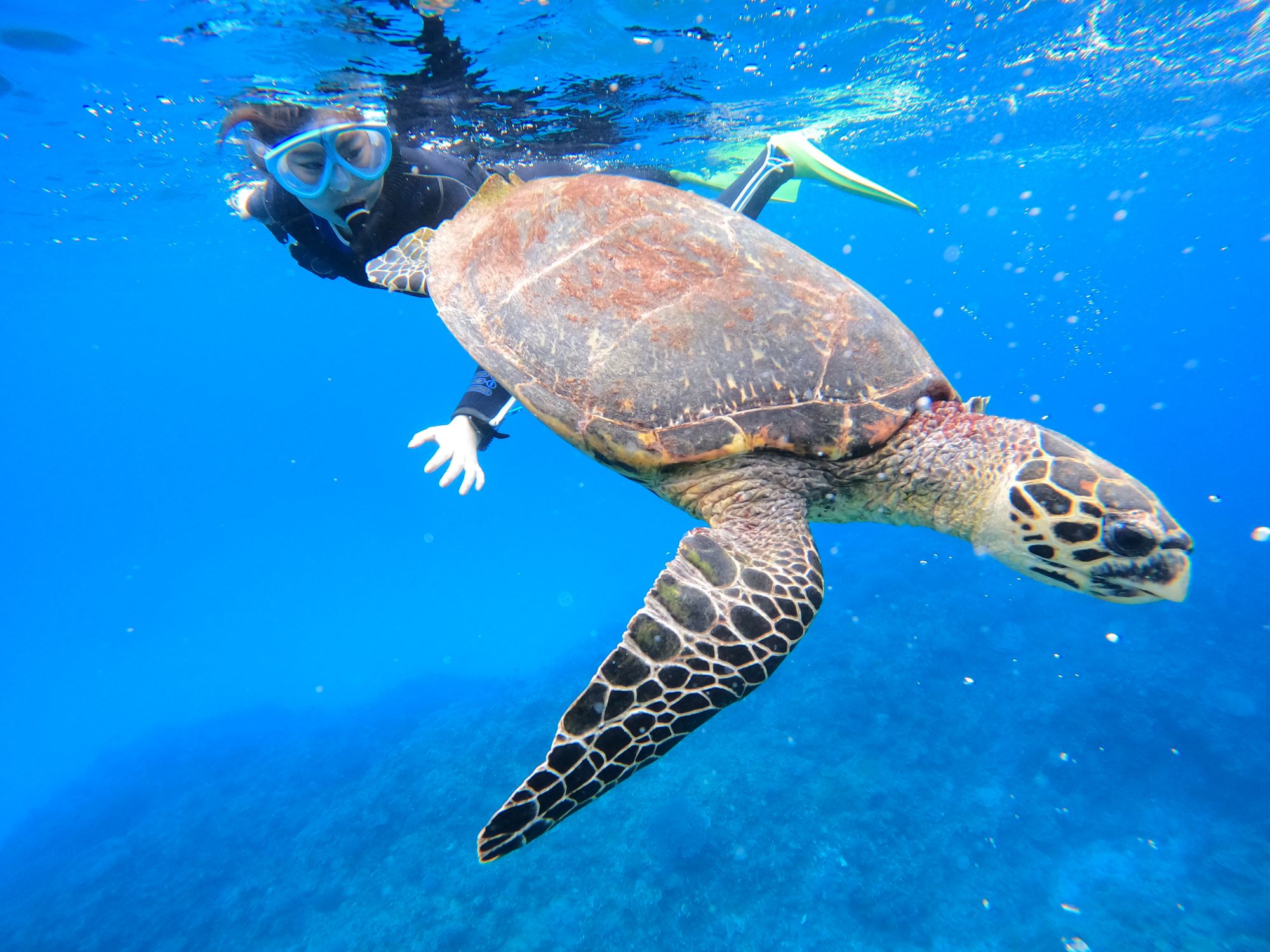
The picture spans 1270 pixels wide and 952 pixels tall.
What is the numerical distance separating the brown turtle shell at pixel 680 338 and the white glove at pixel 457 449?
54 cm

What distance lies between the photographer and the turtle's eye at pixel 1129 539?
2.52 m

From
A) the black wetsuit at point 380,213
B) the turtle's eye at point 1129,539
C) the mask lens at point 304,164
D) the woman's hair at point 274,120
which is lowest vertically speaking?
the turtle's eye at point 1129,539

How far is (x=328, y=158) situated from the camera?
3.71 m

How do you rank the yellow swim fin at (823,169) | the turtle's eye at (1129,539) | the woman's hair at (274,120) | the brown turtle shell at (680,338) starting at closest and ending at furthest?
1. the turtle's eye at (1129,539)
2. the brown turtle shell at (680,338)
3. the woman's hair at (274,120)
4. the yellow swim fin at (823,169)

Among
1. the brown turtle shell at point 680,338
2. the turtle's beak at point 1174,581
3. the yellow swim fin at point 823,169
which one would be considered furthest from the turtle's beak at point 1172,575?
the yellow swim fin at point 823,169

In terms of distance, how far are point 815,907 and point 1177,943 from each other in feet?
11.9

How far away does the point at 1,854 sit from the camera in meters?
13.6

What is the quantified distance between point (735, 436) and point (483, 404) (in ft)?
5.67

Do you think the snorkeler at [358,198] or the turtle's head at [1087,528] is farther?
the snorkeler at [358,198]

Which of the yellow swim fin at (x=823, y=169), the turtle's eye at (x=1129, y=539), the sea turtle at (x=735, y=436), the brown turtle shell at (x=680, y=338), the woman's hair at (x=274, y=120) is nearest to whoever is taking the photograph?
the sea turtle at (x=735, y=436)

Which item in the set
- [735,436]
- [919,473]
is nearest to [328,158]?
[735,436]

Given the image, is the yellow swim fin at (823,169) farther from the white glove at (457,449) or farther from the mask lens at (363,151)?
the white glove at (457,449)

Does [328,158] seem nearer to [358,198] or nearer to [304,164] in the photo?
[304,164]

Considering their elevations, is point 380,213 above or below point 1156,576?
above
